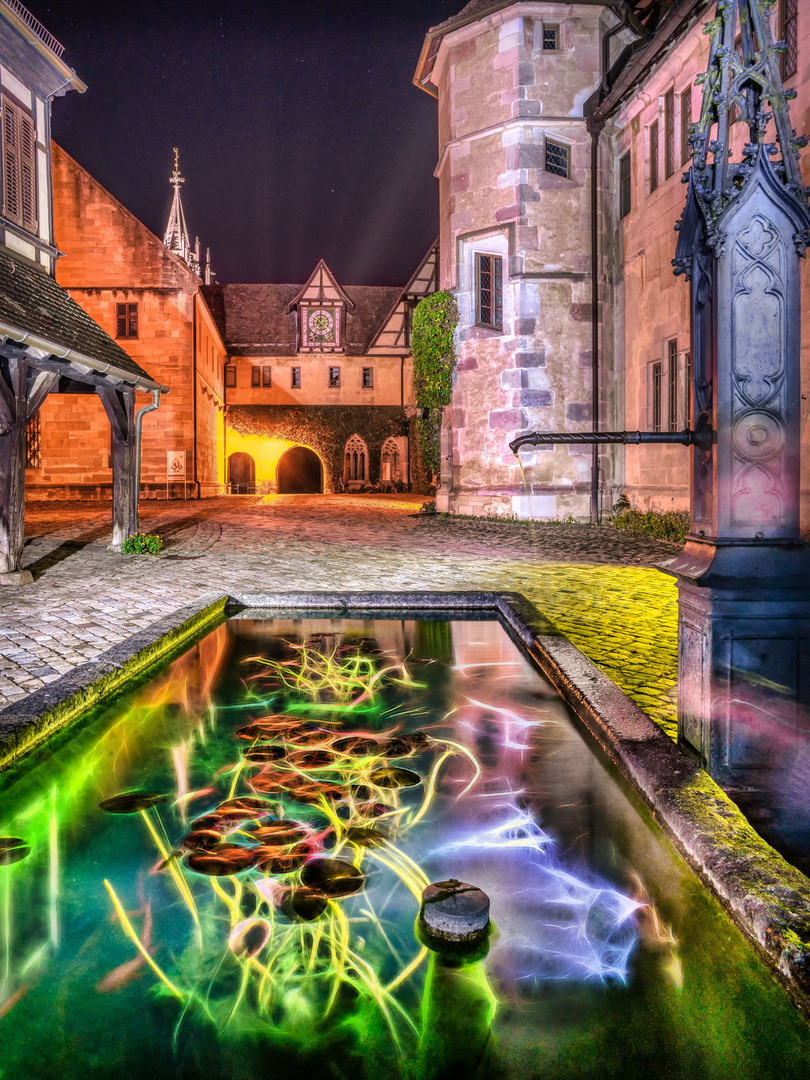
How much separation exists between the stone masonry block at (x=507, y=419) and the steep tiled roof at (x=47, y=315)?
8142 mm

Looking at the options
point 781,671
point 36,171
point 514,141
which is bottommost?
point 781,671

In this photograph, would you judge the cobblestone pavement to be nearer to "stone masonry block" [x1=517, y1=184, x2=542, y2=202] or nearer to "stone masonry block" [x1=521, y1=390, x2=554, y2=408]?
"stone masonry block" [x1=521, y1=390, x2=554, y2=408]

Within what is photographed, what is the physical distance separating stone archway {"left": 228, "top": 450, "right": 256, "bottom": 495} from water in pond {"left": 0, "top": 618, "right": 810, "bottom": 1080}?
3419cm

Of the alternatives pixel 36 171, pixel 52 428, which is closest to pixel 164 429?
pixel 52 428

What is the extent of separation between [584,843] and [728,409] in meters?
1.65

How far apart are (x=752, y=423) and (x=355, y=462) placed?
3449cm

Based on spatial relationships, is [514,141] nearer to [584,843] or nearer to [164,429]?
[164,429]

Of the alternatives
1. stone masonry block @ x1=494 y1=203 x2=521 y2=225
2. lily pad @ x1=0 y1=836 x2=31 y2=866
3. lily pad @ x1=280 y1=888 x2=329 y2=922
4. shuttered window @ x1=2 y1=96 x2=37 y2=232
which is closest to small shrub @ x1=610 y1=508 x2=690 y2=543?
stone masonry block @ x1=494 y1=203 x2=521 y2=225

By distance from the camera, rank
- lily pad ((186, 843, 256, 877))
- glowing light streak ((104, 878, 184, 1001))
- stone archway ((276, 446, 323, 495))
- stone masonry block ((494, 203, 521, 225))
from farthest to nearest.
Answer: stone archway ((276, 446, 323, 495)), stone masonry block ((494, 203, 521, 225)), lily pad ((186, 843, 256, 877)), glowing light streak ((104, 878, 184, 1001))

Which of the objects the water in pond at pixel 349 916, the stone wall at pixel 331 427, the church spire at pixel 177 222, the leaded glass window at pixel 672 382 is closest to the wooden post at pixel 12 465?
the water in pond at pixel 349 916

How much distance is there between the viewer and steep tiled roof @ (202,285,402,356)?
121ft

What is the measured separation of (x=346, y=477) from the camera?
121 ft

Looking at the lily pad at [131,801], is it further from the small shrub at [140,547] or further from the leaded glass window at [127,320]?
the leaded glass window at [127,320]

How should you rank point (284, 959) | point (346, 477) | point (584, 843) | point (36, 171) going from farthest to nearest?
point (346, 477)
point (36, 171)
point (584, 843)
point (284, 959)
